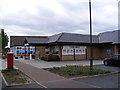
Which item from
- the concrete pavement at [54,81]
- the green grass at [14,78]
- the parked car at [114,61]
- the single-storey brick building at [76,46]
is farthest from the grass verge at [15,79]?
the single-storey brick building at [76,46]

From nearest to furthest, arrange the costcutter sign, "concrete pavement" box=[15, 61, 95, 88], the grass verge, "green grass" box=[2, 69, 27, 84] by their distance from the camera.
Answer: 1. "concrete pavement" box=[15, 61, 95, 88]
2. the grass verge
3. "green grass" box=[2, 69, 27, 84]
4. the costcutter sign

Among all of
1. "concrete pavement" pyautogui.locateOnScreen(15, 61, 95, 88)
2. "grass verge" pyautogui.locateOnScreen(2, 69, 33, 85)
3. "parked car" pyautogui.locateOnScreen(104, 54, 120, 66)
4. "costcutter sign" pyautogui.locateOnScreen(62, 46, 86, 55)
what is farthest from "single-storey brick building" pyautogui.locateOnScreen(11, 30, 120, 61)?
"concrete pavement" pyautogui.locateOnScreen(15, 61, 95, 88)

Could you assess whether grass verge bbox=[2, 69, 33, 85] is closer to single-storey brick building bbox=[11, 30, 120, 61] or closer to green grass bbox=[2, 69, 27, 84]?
green grass bbox=[2, 69, 27, 84]

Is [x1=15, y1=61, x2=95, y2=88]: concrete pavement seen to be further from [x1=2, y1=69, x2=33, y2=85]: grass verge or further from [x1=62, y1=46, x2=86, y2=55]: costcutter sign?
[x1=62, y1=46, x2=86, y2=55]: costcutter sign

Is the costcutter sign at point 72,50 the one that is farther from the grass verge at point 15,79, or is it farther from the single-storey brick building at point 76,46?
the grass verge at point 15,79

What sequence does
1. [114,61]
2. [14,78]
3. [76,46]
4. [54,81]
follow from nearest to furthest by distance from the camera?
1. [54,81]
2. [14,78]
3. [114,61]
4. [76,46]

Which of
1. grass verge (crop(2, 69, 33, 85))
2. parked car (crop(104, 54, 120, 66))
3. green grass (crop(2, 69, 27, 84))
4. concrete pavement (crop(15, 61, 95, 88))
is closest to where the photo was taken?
concrete pavement (crop(15, 61, 95, 88))

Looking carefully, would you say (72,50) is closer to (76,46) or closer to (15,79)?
(76,46)

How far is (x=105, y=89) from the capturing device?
7996mm

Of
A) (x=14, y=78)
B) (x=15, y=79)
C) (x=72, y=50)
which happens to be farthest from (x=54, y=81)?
(x=72, y=50)

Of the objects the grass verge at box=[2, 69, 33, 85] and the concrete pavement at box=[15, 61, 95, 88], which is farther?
the grass verge at box=[2, 69, 33, 85]

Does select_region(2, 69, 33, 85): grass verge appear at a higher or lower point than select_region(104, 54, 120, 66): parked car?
lower

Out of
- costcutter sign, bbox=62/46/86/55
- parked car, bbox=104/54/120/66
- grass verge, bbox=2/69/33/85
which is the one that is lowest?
grass verge, bbox=2/69/33/85

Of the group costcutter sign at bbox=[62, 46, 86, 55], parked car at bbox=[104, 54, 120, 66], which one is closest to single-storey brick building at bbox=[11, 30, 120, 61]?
costcutter sign at bbox=[62, 46, 86, 55]
